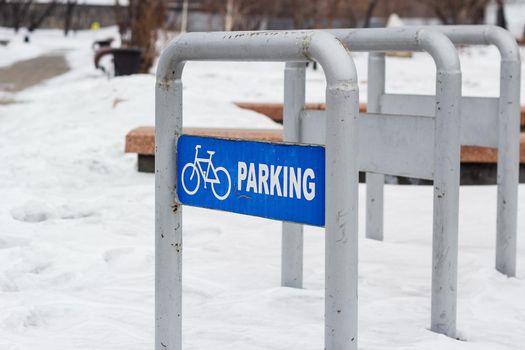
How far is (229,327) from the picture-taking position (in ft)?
10.6

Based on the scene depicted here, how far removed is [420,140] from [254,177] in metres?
1.09

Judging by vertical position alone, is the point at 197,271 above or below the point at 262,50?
below

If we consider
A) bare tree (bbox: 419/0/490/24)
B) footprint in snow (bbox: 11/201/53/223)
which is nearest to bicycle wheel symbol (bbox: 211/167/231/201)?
footprint in snow (bbox: 11/201/53/223)

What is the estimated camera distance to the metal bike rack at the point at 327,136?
227cm

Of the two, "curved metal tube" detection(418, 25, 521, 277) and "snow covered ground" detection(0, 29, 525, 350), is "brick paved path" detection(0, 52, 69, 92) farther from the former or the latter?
"curved metal tube" detection(418, 25, 521, 277)

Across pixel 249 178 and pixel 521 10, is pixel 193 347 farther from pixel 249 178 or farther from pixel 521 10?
pixel 521 10

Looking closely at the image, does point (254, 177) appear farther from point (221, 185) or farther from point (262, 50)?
point (262, 50)

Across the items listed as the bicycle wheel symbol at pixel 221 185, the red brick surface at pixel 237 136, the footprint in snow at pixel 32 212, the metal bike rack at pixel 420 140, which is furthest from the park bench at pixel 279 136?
the bicycle wheel symbol at pixel 221 185

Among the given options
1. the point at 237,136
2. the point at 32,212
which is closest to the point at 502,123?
the point at 32,212

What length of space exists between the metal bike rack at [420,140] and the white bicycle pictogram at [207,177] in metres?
0.98

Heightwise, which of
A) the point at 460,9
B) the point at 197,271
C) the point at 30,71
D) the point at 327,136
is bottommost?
the point at 197,271

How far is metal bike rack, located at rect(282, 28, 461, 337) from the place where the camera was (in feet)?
10.6

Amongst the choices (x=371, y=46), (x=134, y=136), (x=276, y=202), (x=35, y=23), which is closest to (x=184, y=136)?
(x=276, y=202)

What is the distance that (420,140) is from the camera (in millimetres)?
3373
